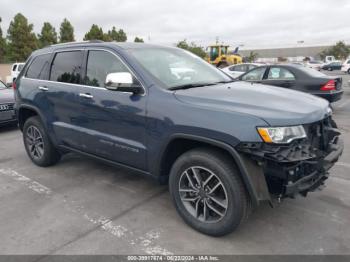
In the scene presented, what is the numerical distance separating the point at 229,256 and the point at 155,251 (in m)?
0.63

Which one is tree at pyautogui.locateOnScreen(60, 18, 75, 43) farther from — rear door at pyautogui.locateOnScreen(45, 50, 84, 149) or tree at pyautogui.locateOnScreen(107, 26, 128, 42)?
rear door at pyautogui.locateOnScreen(45, 50, 84, 149)

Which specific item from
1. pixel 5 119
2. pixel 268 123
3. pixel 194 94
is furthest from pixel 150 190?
pixel 5 119

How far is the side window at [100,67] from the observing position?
355 centimetres

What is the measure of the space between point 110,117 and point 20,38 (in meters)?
30.3

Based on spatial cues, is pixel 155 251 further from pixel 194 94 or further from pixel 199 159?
pixel 194 94

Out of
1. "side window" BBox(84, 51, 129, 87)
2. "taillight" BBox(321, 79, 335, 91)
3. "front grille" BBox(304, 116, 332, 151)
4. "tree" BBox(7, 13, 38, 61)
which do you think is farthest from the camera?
"tree" BBox(7, 13, 38, 61)

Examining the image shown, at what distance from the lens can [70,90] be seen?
3.96m

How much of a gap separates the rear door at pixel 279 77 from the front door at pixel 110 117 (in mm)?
6425

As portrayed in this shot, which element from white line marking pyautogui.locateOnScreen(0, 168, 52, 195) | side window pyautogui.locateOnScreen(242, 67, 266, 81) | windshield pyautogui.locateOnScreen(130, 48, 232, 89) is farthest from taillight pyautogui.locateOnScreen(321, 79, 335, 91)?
white line marking pyautogui.locateOnScreen(0, 168, 52, 195)

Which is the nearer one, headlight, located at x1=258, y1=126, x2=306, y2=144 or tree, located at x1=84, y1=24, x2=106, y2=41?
headlight, located at x1=258, y1=126, x2=306, y2=144

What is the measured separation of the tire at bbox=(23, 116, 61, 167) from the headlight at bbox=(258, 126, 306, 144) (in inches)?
129

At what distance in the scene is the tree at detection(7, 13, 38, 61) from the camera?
29.1 metres

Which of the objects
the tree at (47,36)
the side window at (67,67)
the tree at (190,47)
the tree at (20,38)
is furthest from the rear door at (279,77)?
the tree at (190,47)

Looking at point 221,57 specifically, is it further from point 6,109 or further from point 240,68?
point 6,109
